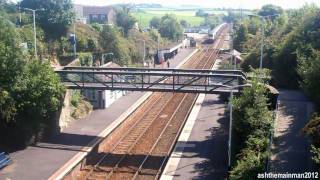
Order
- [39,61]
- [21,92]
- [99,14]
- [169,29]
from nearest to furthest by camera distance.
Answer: [21,92], [39,61], [99,14], [169,29]

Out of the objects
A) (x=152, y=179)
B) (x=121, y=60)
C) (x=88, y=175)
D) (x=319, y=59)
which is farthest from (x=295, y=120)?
(x=121, y=60)

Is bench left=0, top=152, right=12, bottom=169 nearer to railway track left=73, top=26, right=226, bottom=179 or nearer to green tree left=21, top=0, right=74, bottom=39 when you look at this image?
railway track left=73, top=26, right=226, bottom=179

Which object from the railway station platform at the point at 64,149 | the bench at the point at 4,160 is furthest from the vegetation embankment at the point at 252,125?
the bench at the point at 4,160

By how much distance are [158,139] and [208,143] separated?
3456 mm

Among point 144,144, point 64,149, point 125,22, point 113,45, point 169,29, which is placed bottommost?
point 144,144

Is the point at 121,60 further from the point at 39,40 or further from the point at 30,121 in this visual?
the point at 30,121

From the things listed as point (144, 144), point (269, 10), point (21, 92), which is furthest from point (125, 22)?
point (21, 92)

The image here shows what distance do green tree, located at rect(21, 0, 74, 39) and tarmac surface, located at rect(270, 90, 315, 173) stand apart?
93.6ft

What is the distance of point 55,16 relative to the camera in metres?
52.3

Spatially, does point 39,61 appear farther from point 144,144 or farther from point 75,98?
point 144,144

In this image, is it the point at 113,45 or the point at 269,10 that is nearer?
the point at 113,45

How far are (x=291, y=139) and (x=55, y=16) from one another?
35433mm

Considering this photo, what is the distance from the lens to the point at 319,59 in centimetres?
2431

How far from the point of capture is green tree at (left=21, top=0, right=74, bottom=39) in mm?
51906
